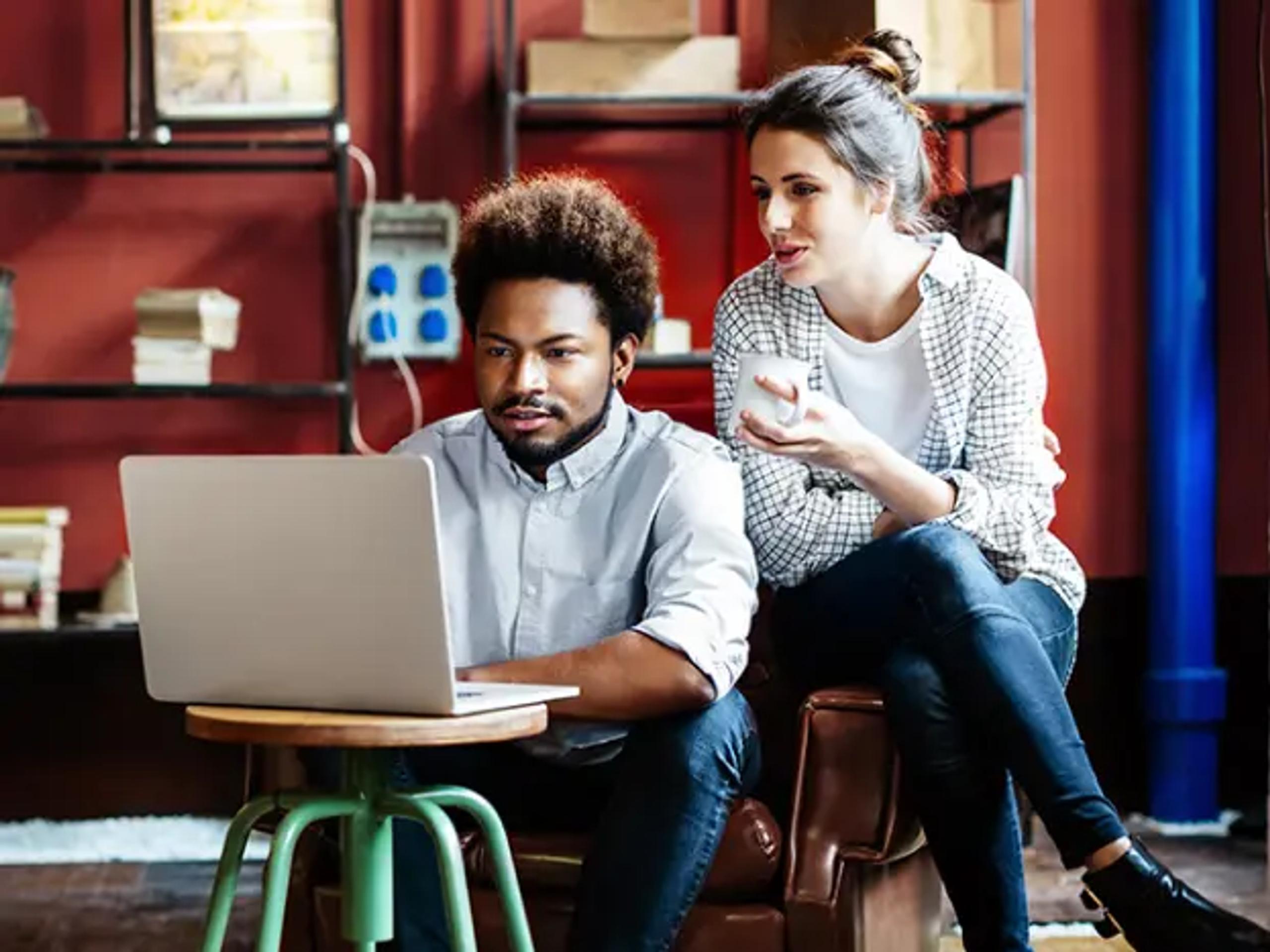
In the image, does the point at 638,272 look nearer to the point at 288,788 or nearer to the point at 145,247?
the point at 288,788

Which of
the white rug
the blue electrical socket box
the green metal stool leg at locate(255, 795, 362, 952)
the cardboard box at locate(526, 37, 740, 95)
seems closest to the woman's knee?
the green metal stool leg at locate(255, 795, 362, 952)

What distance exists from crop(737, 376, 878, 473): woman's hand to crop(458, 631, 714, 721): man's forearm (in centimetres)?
28

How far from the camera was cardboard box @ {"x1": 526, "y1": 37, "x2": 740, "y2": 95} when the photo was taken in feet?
12.6

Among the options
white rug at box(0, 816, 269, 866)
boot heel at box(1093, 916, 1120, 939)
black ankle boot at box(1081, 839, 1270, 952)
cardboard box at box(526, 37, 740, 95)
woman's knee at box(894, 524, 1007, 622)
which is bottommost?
white rug at box(0, 816, 269, 866)

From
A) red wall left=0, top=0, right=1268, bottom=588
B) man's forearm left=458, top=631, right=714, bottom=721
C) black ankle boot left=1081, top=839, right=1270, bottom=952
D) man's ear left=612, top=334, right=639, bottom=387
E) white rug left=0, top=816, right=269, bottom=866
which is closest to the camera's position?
man's forearm left=458, top=631, right=714, bottom=721

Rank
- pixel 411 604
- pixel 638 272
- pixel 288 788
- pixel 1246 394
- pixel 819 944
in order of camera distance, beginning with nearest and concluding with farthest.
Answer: pixel 411 604, pixel 288 788, pixel 819 944, pixel 638 272, pixel 1246 394

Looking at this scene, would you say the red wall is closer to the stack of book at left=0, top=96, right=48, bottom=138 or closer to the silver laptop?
the stack of book at left=0, top=96, right=48, bottom=138

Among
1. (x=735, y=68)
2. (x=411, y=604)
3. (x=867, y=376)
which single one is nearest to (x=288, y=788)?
(x=411, y=604)

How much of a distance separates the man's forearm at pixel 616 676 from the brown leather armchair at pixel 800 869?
0.23m

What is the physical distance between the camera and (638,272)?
2.46 m

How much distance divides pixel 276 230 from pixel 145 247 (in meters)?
0.25

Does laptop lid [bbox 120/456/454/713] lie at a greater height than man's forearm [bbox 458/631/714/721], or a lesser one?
greater

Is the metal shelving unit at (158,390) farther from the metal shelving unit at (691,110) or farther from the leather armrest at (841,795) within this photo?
the leather armrest at (841,795)

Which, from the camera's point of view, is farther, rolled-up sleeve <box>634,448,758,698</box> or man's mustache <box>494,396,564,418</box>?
man's mustache <box>494,396,564,418</box>
